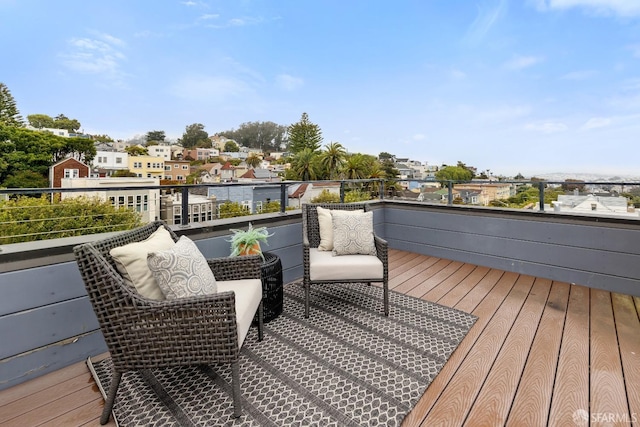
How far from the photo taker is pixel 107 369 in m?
1.74

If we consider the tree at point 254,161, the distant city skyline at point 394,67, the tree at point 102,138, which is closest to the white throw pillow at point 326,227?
the distant city skyline at point 394,67

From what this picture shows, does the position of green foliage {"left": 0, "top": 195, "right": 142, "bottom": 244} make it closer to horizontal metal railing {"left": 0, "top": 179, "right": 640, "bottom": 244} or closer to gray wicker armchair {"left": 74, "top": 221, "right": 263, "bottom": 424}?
horizontal metal railing {"left": 0, "top": 179, "right": 640, "bottom": 244}

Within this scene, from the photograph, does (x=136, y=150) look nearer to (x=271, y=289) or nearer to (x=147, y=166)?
(x=147, y=166)

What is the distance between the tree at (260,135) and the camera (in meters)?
41.3

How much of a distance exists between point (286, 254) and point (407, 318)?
4.39ft

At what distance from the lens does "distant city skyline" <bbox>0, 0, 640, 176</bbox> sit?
278 inches

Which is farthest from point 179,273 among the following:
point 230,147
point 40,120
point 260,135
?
point 260,135

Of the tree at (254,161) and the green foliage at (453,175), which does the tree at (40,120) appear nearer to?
the tree at (254,161)

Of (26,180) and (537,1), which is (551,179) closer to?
(537,1)

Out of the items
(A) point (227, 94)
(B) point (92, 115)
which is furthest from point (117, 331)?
(B) point (92, 115)

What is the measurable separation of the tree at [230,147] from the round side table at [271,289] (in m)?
37.8

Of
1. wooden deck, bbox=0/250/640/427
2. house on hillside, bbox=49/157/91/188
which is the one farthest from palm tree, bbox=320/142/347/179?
wooden deck, bbox=0/250/640/427

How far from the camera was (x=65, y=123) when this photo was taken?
93.8 feet

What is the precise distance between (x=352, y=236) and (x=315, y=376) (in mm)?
1189
